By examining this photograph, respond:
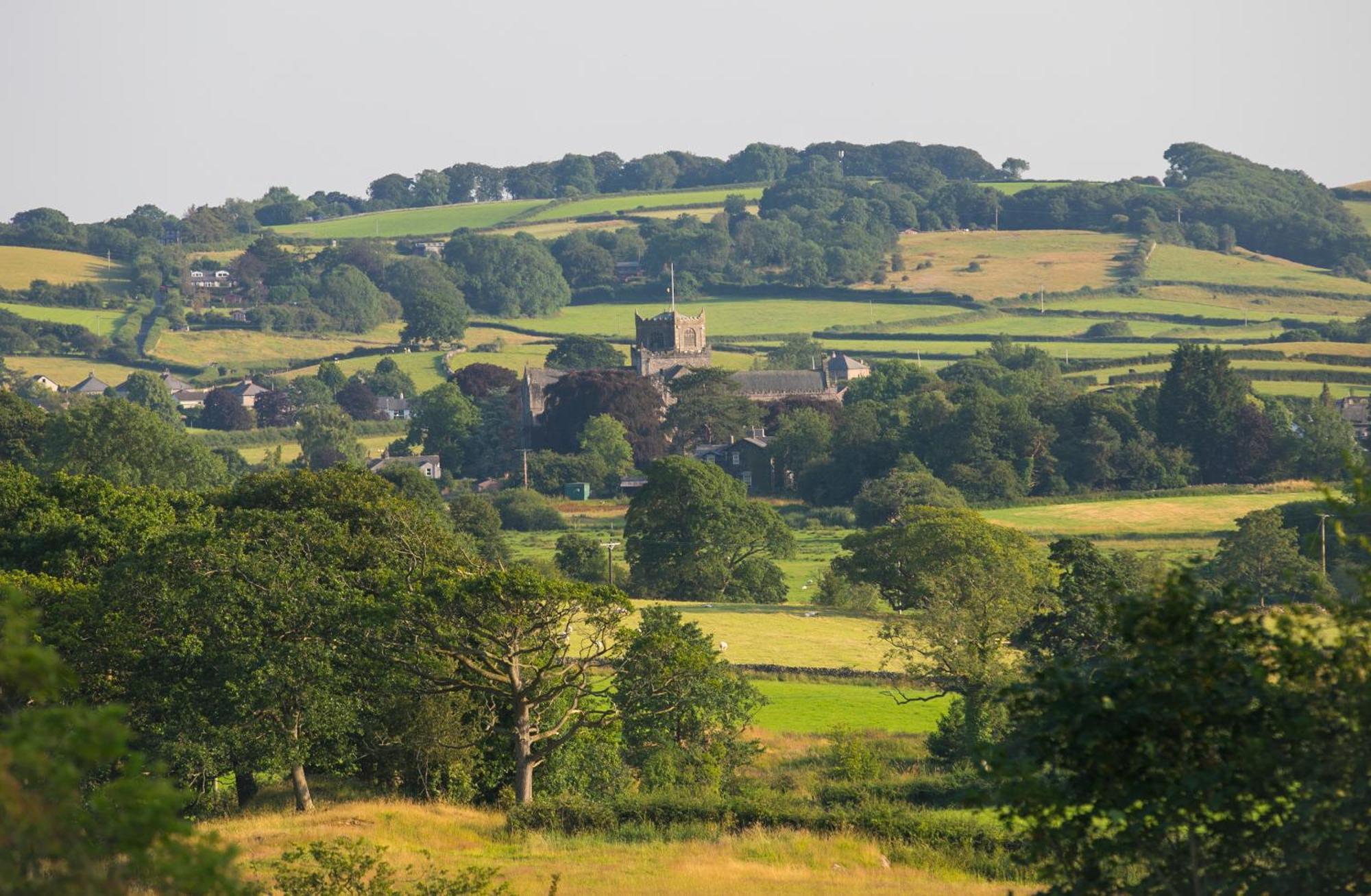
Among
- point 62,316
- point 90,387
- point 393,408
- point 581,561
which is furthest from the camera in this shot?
point 62,316

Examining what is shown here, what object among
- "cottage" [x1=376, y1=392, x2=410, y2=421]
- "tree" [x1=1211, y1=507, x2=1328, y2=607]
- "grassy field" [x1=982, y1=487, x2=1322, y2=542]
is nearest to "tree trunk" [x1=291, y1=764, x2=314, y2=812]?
"tree" [x1=1211, y1=507, x2=1328, y2=607]

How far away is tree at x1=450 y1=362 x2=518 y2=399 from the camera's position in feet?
495

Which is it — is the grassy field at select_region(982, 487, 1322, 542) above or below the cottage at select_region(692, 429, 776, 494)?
above

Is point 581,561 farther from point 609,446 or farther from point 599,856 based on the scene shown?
point 599,856

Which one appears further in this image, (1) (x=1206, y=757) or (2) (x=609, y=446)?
(2) (x=609, y=446)

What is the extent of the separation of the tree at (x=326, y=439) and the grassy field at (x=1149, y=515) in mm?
49888

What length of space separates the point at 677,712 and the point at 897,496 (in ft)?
200

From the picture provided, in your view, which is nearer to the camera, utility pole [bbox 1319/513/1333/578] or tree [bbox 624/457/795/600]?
utility pole [bbox 1319/513/1333/578]

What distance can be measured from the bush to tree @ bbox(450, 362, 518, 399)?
3947 centimetres

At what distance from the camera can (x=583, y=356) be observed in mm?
167500

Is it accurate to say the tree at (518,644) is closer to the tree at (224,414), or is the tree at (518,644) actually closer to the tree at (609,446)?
the tree at (609,446)

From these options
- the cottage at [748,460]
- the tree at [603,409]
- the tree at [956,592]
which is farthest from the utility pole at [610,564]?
the tree at [603,409]

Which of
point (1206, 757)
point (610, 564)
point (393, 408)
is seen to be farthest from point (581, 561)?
point (393, 408)

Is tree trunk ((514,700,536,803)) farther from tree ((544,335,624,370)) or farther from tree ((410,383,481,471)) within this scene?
tree ((544,335,624,370))
